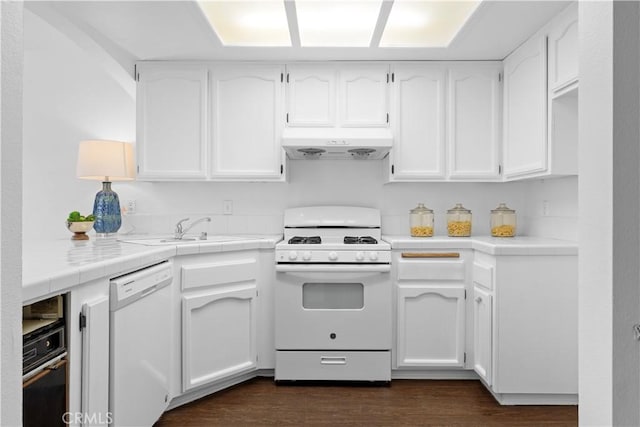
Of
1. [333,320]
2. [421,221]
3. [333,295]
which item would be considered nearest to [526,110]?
[421,221]

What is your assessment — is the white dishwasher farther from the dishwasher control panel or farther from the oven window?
the oven window

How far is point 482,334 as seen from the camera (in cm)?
253

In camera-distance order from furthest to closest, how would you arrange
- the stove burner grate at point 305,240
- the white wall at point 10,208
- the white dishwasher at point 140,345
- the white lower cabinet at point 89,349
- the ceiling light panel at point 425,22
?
1. the stove burner grate at point 305,240
2. the ceiling light panel at point 425,22
3. the white dishwasher at point 140,345
4. the white lower cabinet at point 89,349
5. the white wall at point 10,208

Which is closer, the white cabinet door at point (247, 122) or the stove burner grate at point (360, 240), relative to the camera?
the stove burner grate at point (360, 240)

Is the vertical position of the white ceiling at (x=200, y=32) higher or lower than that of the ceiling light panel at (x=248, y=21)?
lower

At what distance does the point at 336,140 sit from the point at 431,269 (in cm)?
102

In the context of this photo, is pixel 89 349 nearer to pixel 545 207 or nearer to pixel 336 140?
pixel 336 140

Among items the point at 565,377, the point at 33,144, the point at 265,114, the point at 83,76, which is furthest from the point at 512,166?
the point at 33,144

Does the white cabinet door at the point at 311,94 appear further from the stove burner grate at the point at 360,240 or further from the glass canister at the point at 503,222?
the glass canister at the point at 503,222

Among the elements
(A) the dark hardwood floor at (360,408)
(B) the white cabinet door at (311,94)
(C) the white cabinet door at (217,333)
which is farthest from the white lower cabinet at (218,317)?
(B) the white cabinet door at (311,94)

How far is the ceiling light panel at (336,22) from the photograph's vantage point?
2.41 metres

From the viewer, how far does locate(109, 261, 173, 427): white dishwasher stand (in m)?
1.62

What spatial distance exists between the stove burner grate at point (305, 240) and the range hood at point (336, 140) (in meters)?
0.61

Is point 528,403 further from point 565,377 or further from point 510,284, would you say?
point 510,284
